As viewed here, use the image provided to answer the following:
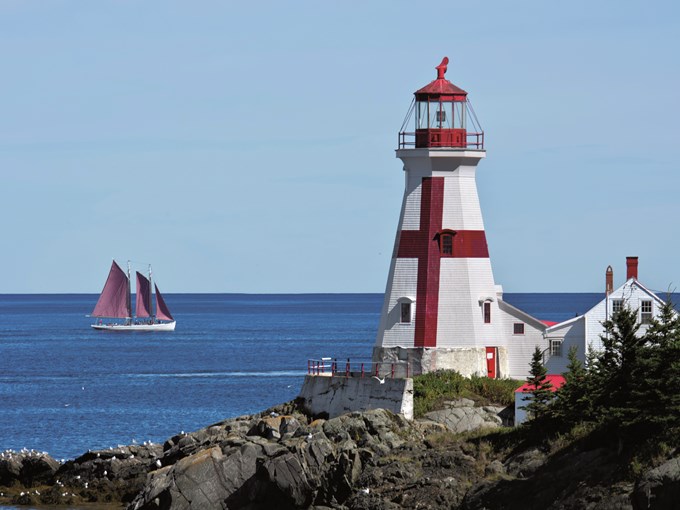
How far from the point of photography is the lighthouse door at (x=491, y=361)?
153ft

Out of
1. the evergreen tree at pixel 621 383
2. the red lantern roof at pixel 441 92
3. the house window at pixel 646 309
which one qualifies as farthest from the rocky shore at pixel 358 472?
the red lantern roof at pixel 441 92

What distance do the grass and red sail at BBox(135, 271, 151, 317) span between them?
374 feet

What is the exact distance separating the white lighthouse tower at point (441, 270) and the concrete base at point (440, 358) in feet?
0.10

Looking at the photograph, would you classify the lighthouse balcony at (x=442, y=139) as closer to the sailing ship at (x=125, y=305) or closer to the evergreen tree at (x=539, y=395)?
the evergreen tree at (x=539, y=395)

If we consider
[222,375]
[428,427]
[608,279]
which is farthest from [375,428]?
[222,375]

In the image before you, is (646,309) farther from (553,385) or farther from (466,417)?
(466,417)

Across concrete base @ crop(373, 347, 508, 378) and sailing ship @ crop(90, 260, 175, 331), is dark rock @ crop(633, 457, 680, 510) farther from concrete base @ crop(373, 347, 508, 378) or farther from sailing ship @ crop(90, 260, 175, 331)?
sailing ship @ crop(90, 260, 175, 331)

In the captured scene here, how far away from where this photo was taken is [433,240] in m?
46.0

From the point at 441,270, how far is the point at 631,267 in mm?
6360

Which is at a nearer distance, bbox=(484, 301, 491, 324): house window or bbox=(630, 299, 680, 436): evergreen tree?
bbox=(630, 299, 680, 436): evergreen tree

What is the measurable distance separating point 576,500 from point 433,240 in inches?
637

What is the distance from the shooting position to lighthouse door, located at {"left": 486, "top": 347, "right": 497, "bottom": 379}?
4656cm

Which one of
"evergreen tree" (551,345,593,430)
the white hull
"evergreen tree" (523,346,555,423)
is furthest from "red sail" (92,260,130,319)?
"evergreen tree" (551,345,593,430)

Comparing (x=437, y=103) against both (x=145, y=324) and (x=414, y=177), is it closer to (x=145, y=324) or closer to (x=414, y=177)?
(x=414, y=177)
